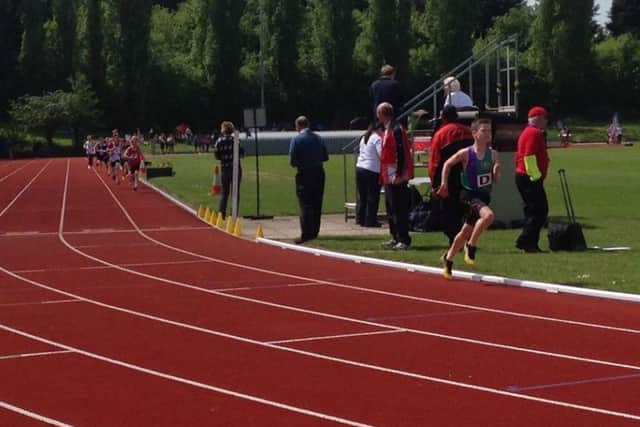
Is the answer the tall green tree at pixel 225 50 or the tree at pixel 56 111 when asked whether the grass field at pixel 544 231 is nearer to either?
the tree at pixel 56 111

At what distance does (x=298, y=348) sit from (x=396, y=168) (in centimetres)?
701

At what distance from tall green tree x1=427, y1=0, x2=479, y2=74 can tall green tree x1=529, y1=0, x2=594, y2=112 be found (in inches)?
204

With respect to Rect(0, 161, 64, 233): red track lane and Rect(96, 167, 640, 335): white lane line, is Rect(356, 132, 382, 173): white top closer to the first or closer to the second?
Rect(96, 167, 640, 335): white lane line

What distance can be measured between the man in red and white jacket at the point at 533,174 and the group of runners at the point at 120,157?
74.3 feet

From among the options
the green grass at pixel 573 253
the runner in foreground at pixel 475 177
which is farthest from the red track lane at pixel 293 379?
the green grass at pixel 573 253

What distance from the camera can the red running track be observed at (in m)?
7.47

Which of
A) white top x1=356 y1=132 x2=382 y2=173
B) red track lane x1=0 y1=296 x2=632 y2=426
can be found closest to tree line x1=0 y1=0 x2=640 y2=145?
white top x1=356 y1=132 x2=382 y2=173

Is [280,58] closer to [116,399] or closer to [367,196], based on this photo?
[367,196]

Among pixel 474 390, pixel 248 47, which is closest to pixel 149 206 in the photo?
pixel 474 390

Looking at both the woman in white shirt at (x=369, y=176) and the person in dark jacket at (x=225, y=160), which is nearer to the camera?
the woman in white shirt at (x=369, y=176)

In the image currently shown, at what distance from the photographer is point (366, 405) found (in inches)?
297

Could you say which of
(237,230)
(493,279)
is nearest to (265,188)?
(237,230)

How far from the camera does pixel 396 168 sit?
640 inches

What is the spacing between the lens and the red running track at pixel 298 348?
7469mm
